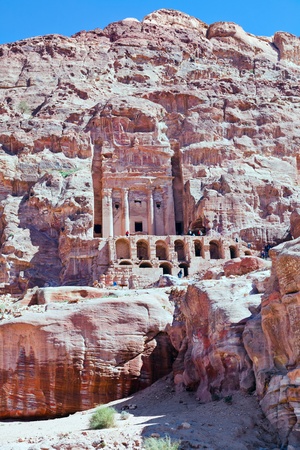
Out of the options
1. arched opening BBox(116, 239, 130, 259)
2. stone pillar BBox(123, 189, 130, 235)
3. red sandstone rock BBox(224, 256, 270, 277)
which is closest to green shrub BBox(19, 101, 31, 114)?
stone pillar BBox(123, 189, 130, 235)

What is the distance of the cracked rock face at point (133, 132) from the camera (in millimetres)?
57969

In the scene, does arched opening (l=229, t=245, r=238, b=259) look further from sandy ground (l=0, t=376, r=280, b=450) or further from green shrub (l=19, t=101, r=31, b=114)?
green shrub (l=19, t=101, r=31, b=114)

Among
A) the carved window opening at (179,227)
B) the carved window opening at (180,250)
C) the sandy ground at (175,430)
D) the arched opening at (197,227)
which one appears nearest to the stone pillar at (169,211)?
the carved window opening at (179,227)

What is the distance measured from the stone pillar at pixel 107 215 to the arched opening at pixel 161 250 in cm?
778

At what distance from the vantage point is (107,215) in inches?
2489

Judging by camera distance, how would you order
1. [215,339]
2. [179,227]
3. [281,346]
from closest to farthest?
1. [281,346]
2. [215,339]
3. [179,227]

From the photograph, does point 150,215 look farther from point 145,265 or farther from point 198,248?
point 145,265

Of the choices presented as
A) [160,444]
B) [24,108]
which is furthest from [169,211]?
[160,444]

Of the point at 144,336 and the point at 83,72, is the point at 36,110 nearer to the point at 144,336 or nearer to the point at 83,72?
the point at 83,72

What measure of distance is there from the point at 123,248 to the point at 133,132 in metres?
17.8

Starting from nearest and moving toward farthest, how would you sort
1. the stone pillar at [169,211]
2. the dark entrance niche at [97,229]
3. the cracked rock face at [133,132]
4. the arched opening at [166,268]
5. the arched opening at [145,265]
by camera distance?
the arched opening at [145,265]
the arched opening at [166,268]
the cracked rock face at [133,132]
the dark entrance niche at [97,229]
the stone pillar at [169,211]

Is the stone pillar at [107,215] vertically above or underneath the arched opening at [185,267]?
above

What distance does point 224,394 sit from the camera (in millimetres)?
22766

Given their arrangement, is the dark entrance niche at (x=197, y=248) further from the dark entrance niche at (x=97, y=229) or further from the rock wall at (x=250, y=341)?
the rock wall at (x=250, y=341)
